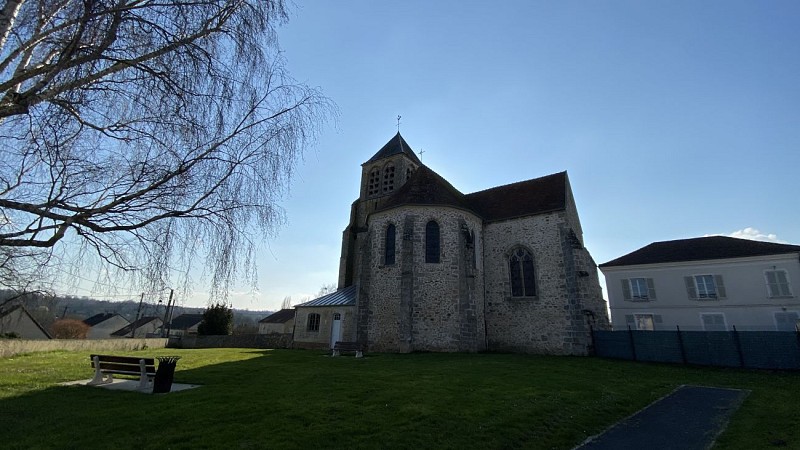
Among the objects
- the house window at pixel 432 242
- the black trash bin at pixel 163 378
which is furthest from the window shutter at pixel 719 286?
the black trash bin at pixel 163 378

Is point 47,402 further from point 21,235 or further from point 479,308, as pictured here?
point 479,308

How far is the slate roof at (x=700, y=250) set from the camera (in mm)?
20500

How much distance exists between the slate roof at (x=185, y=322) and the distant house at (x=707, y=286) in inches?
2272

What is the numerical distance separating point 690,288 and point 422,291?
16016 mm

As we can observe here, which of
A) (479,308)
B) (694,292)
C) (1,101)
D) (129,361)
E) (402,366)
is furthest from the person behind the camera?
(694,292)

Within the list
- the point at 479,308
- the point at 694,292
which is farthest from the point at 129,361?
the point at 694,292

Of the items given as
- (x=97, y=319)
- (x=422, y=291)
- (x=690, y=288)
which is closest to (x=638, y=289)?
(x=690, y=288)

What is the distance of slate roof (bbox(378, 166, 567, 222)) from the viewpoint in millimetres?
20594

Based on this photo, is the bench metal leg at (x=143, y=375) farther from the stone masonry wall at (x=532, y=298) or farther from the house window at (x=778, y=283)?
the house window at (x=778, y=283)

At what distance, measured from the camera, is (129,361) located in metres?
9.17

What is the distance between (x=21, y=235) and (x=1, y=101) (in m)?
1.47

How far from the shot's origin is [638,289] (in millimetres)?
23578

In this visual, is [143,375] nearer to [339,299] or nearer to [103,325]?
[339,299]

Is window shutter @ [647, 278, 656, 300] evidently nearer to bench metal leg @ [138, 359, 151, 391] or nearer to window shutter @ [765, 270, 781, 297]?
window shutter @ [765, 270, 781, 297]
